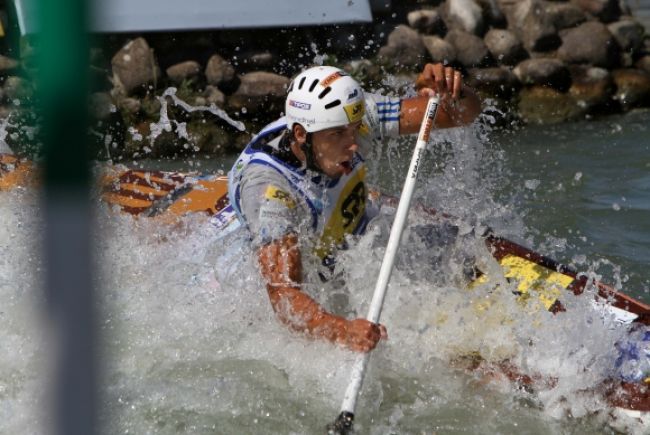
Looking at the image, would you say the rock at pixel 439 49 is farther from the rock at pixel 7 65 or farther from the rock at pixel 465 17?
the rock at pixel 7 65

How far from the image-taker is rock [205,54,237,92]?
332 inches

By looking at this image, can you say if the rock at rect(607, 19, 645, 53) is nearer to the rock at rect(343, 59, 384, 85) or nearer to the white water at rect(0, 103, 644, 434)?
the rock at rect(343, 59, 384, 85)

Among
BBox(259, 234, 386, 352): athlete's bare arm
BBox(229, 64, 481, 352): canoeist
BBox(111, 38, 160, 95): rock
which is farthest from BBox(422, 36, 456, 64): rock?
BBox(259, 234, 386, 352): athlete's bare arm

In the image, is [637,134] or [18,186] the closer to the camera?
[18,186]

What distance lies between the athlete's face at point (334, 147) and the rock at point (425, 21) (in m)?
6.12

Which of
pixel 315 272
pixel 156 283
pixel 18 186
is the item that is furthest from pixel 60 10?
pixel 18 186

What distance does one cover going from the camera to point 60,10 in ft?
1.69

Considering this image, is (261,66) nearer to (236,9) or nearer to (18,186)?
(236,9)

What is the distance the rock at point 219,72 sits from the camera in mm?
8430

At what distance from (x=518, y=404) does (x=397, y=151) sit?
4605mm

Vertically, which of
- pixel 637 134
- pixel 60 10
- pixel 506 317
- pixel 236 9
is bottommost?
pixel 637 134

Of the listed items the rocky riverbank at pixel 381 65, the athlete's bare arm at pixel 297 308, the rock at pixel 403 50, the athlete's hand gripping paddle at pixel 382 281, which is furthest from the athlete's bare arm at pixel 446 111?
the rock at pixel 403 50

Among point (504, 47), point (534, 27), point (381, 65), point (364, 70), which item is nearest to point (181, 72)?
point (364, 70)

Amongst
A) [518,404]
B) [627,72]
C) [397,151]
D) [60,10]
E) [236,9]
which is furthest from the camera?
[627,72]
